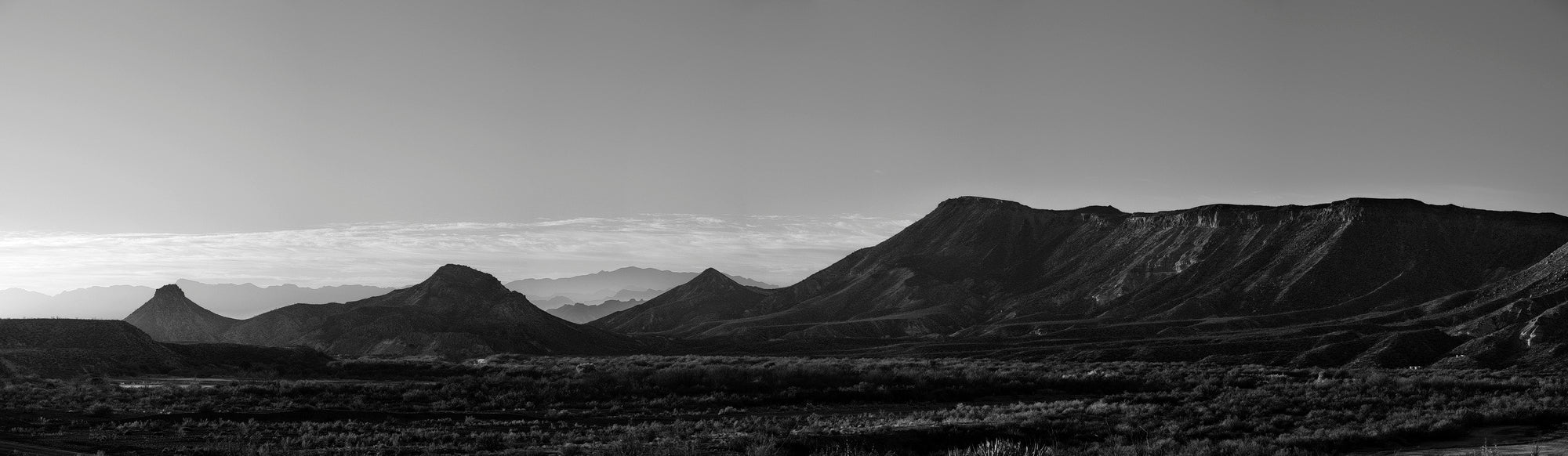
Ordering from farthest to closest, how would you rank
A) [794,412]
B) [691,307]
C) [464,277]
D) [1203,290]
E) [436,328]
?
[691,307] → [464,277] → [1203,290] → [436,328] → [794,412]

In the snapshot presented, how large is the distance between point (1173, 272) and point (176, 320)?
131755 mm

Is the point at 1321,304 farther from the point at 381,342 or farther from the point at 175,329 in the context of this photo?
the point at 175,329

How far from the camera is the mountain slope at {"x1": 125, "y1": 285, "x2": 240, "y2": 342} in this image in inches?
4572

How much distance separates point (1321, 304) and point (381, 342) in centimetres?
10854

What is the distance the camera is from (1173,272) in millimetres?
143500

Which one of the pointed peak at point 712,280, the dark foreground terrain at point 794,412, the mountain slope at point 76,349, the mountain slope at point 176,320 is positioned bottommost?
the dark foreground terrain at point 794,412

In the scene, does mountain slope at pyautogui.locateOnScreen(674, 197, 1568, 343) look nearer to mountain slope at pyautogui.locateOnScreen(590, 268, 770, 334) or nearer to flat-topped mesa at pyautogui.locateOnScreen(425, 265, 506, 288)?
mountain slope at pyautogui.locateOnScreen(590, 268, 770, 334)

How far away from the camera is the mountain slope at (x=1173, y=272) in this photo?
398ft

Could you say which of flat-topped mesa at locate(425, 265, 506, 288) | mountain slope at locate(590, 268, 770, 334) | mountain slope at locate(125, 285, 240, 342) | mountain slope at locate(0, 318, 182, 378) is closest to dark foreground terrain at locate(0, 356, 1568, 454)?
mountain slope at locate(0, 318, 182, 378)

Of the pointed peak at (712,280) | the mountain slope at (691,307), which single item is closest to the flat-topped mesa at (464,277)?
the mountain slope at (691,307)

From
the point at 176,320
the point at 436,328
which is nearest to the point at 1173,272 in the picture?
the point at 436,328

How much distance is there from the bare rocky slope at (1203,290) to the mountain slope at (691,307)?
176cm

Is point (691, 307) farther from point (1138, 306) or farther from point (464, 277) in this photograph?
point (1138, 306)

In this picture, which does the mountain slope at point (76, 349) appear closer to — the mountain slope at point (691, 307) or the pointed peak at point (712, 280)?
the mountain slope at point (691, 307)
